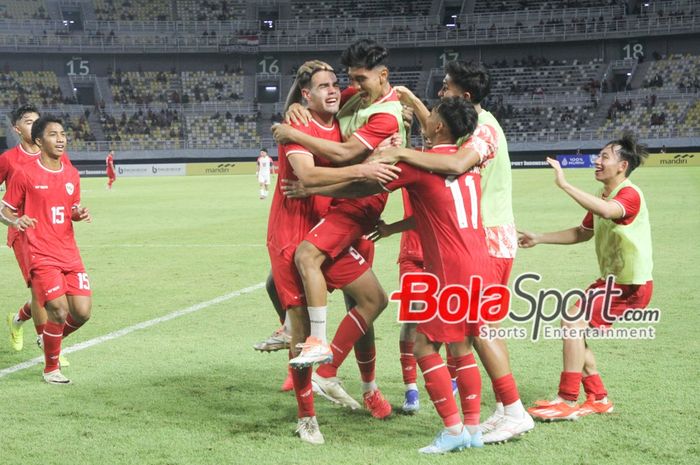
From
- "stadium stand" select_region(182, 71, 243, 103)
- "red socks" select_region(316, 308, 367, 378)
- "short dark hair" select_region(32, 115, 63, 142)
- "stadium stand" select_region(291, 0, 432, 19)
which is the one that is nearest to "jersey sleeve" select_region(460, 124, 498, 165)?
"red socks" select_region(316, 308, 367, 378)

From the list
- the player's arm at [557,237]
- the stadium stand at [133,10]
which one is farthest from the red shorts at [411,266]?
the stadium stand at [133,10]

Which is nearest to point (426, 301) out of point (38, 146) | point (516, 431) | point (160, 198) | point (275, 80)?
point (516, 431)

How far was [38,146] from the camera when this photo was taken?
7242mm

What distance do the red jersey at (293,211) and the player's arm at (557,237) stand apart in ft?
5.00

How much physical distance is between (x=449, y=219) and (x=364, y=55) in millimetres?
1139

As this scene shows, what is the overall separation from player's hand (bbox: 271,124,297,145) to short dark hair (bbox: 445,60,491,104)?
3.83 feet

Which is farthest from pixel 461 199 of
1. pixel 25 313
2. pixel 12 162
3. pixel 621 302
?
pixel 25 313

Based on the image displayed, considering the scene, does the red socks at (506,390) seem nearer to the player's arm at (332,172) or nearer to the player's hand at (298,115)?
the player's arm at (332,172)

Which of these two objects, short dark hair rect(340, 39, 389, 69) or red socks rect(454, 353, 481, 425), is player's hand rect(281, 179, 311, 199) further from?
red socks rect(454, 353, 481, 425)

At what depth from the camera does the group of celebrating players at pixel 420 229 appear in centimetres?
488

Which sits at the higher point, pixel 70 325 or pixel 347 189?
pixel 347 189

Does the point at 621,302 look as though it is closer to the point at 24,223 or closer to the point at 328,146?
the point at 328,146

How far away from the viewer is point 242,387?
652cm

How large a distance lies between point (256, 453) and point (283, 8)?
63.4 m
